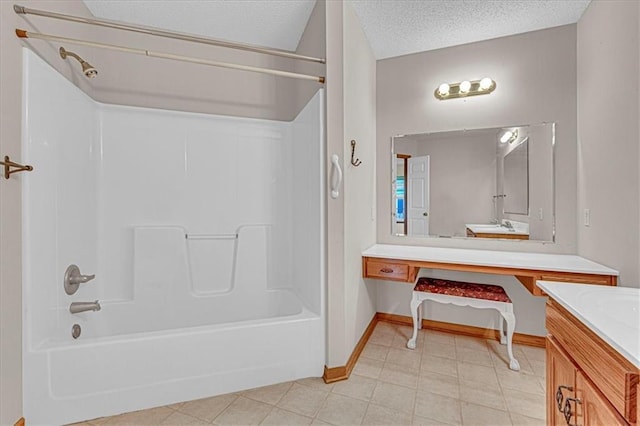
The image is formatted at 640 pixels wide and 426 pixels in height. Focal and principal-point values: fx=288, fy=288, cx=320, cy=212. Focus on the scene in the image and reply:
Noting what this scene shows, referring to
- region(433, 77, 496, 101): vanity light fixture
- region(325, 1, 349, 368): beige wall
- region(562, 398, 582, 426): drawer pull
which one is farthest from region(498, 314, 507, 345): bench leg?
Result: region(433, 77, 496, 101): vanity light fixture

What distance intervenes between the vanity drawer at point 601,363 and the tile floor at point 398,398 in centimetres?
82

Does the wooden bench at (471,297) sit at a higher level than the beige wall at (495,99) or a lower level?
lower

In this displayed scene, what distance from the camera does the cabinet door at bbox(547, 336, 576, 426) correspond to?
0.98 meters

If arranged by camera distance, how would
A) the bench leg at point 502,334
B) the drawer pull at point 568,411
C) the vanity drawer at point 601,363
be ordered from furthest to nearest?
the bench leg at point 502,334
the drawer pull at point 568,411
the vanity drawer at point 601,363

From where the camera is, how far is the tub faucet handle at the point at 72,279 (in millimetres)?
1706

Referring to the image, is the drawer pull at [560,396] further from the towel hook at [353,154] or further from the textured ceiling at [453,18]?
the textured ceiling at [453,18]

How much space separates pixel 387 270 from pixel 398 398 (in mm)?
834

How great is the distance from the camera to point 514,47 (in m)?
2.34

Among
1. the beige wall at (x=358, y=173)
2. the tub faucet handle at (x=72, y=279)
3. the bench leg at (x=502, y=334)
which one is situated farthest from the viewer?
the bench leg at (x=502, y=334)

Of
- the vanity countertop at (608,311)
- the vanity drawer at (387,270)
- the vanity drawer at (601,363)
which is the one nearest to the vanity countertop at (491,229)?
the vanity drawer at (387,270)

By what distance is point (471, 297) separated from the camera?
210 cm

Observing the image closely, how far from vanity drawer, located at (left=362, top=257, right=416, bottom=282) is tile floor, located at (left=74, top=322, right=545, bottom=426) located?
1.94ft

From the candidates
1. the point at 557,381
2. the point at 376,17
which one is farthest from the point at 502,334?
the point at 376,17

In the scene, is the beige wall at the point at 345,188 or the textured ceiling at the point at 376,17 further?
the textured ceiling at the point at 376,17
